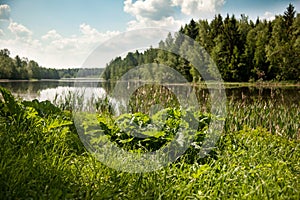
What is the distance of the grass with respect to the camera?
228cm

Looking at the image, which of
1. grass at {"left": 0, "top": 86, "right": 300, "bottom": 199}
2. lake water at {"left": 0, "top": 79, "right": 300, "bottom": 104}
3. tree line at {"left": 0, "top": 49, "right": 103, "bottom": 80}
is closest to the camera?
grass at {"left": 0, "top": 86, "right": 300, "bottom": 199}

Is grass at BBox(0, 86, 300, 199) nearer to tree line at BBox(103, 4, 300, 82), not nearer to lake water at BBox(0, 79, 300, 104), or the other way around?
lake water at BBox(0, 79, 300, 104)

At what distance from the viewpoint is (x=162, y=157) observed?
3205 mm

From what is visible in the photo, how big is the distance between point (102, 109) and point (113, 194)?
13.4ft

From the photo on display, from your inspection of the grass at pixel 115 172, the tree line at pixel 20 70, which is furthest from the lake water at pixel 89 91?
the tree line at pixel 20 70

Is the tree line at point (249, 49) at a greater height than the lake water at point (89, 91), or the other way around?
the tree line at point (249, 49)

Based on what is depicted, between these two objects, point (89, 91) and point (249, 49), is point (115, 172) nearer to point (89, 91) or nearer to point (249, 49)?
point (89, 91)

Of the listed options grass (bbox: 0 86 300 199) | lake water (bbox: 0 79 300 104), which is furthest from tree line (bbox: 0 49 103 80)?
grass (bbox: 0 86 300 199)

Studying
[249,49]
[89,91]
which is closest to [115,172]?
[89,91]

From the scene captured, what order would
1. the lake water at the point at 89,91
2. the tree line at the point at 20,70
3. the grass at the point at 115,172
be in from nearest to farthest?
the grass at the point at 115,172 < the lake water at the point at 89,91 < the tree line at the point at 20,70

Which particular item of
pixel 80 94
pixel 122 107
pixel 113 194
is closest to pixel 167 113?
pixel 113 194

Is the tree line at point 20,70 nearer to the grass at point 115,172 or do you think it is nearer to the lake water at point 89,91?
the lake water at point 89,91

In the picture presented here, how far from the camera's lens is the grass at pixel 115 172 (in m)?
2.28

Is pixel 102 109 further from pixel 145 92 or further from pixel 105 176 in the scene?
pixel 105 176
